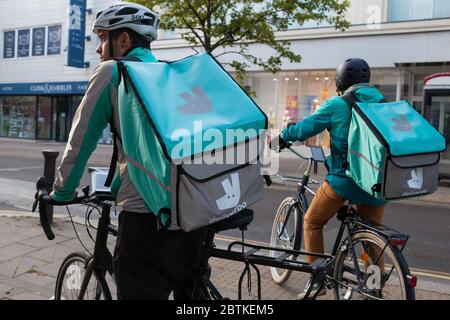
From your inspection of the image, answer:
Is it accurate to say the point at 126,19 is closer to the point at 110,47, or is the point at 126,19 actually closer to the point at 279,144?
the point at 110,47

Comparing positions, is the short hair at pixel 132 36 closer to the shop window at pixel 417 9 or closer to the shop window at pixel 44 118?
the shop window at pixel 417 9

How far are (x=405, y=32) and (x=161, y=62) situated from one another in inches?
685

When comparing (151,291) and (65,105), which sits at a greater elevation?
(65,105)

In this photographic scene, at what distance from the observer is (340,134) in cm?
370

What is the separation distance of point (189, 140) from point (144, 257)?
64cm

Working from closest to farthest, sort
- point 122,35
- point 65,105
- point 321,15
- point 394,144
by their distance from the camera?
point 122,35
point 394,144
point 321,15
point 65,105

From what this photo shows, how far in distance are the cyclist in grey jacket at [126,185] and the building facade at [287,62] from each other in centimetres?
1448

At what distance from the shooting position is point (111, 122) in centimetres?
237

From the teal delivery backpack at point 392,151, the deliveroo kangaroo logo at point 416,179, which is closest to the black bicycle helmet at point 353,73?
the teal delivery backpack at point 392,151

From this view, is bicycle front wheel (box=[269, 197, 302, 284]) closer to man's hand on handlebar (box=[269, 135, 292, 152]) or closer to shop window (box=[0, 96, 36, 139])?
man's hand on handlebar (box=[269, 135, 292, 152])

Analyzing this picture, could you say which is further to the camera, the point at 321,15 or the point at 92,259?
the point at 321,15

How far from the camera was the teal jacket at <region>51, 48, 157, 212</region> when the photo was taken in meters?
2.25
